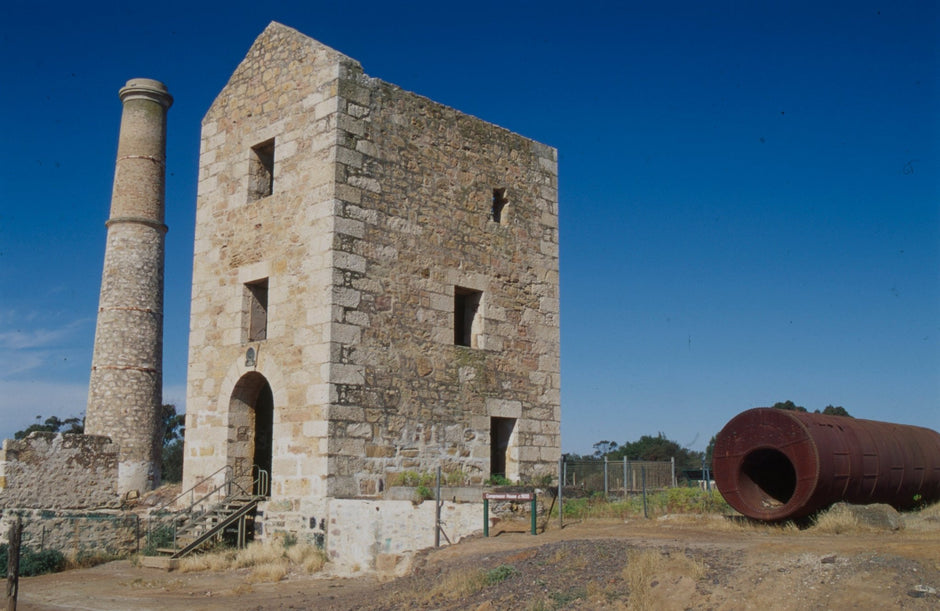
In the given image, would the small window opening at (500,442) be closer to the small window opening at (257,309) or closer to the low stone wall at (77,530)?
the small window opening at (257,309)

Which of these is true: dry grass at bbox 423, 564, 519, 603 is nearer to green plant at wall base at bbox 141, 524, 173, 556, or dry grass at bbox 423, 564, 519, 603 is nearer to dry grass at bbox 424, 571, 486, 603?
dry grass at bbox 424, 571, 486, 603

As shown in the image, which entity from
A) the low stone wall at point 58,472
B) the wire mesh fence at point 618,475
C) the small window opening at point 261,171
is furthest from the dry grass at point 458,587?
the wire mesh fence at point 618,475

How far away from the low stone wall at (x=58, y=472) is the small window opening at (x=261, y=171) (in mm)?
5456

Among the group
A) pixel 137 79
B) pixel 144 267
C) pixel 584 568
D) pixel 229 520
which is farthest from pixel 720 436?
pixel 137 79

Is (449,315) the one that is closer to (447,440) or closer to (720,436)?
(447,440)

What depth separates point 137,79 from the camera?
29.8m

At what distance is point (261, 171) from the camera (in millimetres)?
16062

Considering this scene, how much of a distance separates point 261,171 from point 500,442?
6.34m

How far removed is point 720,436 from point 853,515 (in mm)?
1980

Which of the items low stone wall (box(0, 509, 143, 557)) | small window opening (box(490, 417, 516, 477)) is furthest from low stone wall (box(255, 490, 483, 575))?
low stone wall (box(0, 509, 143, 557))

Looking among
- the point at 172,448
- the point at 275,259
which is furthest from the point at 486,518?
the point at 172,448

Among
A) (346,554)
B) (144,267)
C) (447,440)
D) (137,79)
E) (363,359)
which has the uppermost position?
(137,79)

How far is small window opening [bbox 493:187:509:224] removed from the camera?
16688mm

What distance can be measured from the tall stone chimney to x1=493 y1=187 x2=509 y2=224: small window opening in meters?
15.5
